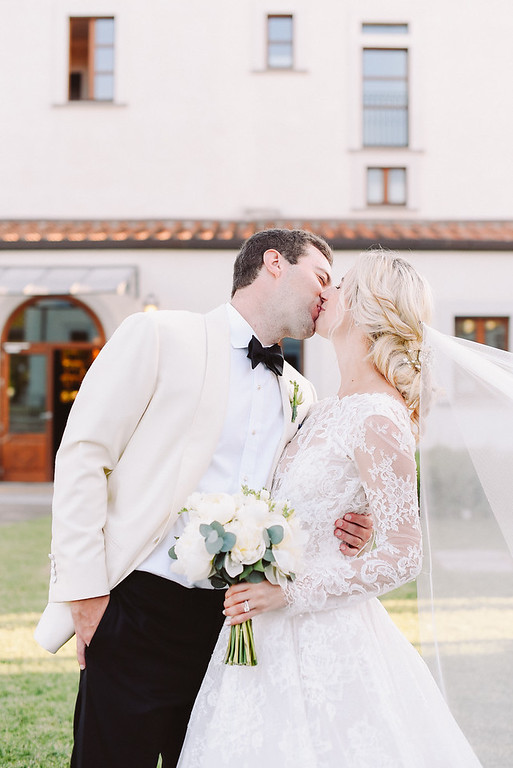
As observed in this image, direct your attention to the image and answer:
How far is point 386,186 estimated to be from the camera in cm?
1518

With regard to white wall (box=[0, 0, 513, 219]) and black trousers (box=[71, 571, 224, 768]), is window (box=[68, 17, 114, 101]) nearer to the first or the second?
white wall (box=[0, 0, 513, 219])

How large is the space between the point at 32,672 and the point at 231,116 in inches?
472

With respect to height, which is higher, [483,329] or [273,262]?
[483,329]

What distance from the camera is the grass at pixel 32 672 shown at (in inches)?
161

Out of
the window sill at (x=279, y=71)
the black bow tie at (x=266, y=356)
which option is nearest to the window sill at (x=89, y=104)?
the window sill at (x=279, y=71)

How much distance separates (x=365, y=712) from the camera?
2316 millimetres

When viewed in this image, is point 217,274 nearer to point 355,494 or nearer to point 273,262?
point 273,262

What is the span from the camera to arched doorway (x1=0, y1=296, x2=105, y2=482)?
14.4 meters

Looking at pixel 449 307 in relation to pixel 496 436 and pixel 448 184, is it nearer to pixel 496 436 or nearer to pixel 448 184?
pixel 448 184

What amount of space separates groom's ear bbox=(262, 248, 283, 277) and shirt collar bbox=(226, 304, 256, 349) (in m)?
0.19

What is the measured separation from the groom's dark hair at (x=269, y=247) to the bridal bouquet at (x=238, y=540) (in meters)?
0.93

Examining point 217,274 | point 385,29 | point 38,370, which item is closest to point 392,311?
point 217,274

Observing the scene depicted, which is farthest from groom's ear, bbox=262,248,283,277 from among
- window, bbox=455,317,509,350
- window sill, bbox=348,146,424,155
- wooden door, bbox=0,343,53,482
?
window sill, bbox=348,146,424,155

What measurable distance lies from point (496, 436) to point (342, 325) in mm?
619
